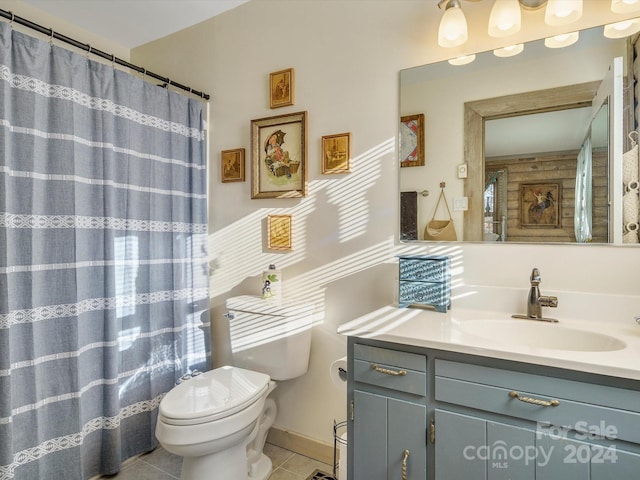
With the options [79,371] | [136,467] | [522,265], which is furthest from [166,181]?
[522,265]

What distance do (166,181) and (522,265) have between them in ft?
6.03

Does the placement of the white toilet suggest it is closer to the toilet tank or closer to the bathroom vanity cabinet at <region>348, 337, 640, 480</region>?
the toilet tank

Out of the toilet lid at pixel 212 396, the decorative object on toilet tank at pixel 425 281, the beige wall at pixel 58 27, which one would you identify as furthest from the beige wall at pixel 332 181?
the toilet lid at pixel 212 396

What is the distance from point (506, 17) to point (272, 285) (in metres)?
1.58

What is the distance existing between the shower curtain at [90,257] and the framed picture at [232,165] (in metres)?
0.13

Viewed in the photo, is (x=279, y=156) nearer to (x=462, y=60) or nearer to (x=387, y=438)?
(x=462, y=60)

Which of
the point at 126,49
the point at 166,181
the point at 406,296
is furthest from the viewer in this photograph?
the point at 126,49

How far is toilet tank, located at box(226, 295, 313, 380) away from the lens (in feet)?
6.28

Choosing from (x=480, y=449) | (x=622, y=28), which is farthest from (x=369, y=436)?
(x=622, y=28)

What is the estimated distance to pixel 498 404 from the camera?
43.4 inches

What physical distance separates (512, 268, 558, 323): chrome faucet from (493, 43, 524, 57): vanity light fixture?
869 mm

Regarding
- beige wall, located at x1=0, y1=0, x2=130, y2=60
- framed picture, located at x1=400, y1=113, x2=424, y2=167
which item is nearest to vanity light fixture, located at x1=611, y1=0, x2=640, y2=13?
framed picture, located at x1=400, y1=113, x2=424, y2=167

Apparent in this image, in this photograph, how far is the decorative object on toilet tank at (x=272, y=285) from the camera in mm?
2057

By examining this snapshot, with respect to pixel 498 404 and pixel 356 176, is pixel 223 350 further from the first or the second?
pixel 498 404
